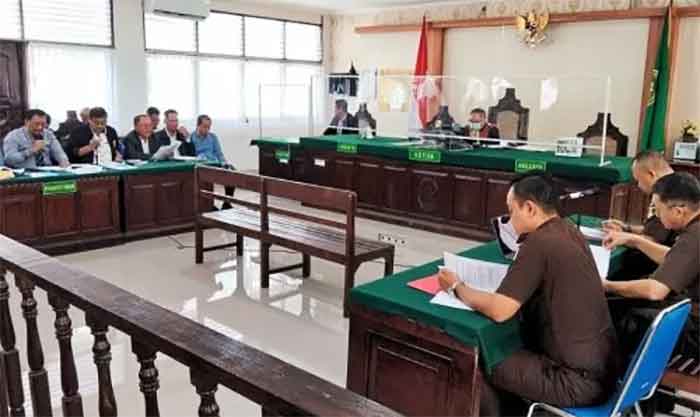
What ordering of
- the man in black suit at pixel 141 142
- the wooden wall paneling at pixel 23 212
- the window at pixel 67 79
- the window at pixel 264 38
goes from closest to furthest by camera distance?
the wooden wall paneling at pixel 23 212 → the man in black suit at pixel 141 142 → the window at pixel 67 79 → the window at pixel 264 38

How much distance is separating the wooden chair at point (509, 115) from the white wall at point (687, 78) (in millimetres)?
1808

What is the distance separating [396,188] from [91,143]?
321 cm

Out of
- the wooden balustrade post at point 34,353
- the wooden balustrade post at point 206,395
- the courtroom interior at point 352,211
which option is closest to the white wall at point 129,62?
the courtroom interior at point 352,211

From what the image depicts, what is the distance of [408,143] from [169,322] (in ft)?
20.3

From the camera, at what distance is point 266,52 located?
10359 mm

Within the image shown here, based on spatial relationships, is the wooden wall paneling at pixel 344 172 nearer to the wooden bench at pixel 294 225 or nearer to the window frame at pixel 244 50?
the wooden bench at pixel 294 225

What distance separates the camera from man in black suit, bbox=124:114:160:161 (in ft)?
20.4

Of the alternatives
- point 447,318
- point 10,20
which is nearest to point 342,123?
point 10,20

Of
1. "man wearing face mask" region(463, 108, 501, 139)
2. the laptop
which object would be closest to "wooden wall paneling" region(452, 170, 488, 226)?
"man wearing face mask" region(463, 108, 501, 139)

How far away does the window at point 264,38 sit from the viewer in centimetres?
1006

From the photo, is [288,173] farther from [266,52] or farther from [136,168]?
[266,52]

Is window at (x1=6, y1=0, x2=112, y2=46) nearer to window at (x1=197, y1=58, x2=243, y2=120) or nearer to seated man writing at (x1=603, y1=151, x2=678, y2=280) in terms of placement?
window at (x1=197, y1=58, x2=243, y2=120)

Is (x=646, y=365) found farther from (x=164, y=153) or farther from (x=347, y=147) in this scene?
(x=347, y=147)

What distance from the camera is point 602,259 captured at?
2.69 m
